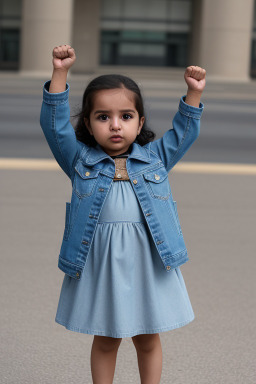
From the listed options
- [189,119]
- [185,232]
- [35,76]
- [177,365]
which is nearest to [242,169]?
[185,232]

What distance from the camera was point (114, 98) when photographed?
2.90 metres

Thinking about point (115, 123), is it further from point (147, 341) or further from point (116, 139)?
point (147, 341)

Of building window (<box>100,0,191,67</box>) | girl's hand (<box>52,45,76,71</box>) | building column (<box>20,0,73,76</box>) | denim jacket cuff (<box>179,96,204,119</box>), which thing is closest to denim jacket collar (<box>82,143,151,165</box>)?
denim jacket cuff (<box>179,96,204,119</box>)

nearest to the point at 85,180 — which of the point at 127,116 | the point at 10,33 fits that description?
the point at 127,116

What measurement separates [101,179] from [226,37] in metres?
35.4

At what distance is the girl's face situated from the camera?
2.90 metres

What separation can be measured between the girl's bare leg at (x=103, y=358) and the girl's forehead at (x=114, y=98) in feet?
3.01

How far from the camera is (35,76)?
116ft

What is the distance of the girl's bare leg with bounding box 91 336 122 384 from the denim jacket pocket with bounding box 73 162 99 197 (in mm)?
586

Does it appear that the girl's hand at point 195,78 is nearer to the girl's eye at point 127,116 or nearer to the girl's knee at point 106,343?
the girl's eye at point 127,116

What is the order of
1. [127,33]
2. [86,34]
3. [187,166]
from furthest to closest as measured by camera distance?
[86,34] < [127,33] < [187,166]

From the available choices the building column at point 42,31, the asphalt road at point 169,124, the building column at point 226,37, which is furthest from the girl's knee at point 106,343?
the building column at point 226,37

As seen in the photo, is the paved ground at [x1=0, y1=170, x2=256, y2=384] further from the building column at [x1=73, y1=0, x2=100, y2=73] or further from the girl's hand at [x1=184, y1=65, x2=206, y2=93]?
the building column at [x1=73, y1=0, x2=100, y2=73]

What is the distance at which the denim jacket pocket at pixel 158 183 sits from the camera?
2.93 metres
